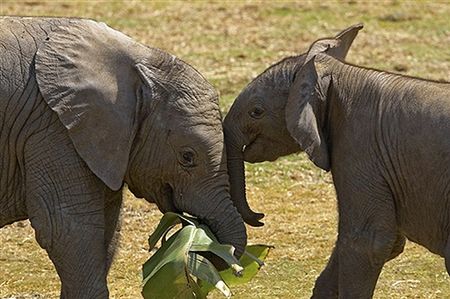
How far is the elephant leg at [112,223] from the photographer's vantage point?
365 inches

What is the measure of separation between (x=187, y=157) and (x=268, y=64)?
803 cm

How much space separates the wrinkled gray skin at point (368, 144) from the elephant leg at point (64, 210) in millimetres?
1212

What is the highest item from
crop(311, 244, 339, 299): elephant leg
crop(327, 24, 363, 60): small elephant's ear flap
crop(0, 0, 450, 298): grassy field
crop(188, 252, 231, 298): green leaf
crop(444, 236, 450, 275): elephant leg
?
crop(327, 24, 363, 60): small elephant's ear flap

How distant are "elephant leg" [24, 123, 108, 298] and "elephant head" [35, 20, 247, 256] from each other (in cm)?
11

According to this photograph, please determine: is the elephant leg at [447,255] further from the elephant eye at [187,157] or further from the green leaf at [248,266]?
the elephant eye at [187,157]

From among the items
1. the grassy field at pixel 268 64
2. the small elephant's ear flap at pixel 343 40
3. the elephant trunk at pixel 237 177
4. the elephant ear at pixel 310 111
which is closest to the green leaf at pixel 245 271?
the elephant trunk at pixel 237 177

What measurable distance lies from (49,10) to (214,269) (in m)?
11.3

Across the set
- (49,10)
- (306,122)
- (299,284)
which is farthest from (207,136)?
(49,10)

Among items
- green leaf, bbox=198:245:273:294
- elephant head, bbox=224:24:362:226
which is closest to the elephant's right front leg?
green leaf, bbox=198:245:273:294

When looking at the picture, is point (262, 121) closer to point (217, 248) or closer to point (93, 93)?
point (217, 248)

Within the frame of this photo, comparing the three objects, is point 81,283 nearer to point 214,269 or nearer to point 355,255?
point 214,269

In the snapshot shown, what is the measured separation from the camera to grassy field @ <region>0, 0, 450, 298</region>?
36.2 feet

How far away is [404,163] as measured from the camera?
924cm

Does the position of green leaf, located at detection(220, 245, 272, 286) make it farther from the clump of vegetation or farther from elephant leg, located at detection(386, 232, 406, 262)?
elephant leg, located at detection(386, 232, 406, 262)
